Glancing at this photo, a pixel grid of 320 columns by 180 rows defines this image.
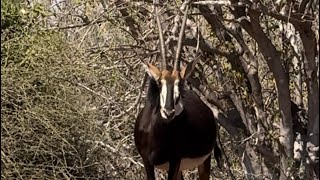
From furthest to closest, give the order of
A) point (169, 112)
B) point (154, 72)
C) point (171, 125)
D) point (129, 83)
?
point (129, 83) < point (171, 125) < point (154, 72) < point (169, 112)

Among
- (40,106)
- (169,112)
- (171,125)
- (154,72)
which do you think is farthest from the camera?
(40,106)

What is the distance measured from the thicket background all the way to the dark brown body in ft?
1.73

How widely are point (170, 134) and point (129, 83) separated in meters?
1.99

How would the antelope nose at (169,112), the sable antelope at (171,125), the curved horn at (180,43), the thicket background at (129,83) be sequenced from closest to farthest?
the antelope nose at (169,112) < the sable antelope at (171,125) < the curved horn at (180,43) < the thicket background at (129,83)

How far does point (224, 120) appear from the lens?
23.8ft

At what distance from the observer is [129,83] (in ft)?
25.3

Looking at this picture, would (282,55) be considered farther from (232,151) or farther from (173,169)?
(173,169)

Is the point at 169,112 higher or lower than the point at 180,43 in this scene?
lower

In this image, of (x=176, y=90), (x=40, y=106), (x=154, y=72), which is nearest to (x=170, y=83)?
(x=176, y=90)

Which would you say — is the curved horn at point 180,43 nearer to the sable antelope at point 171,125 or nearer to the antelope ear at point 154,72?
the sable antelope at point 171,125

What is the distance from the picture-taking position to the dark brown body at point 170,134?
5.78m

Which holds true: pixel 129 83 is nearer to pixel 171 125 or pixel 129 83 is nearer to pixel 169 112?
pixel 171 125

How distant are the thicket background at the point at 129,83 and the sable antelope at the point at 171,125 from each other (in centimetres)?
49

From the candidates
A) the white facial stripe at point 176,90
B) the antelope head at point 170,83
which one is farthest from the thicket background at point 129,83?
the white facial stripe at point 176,90
